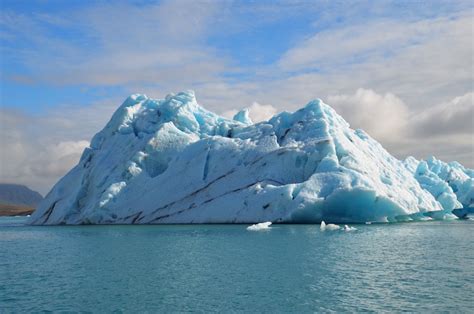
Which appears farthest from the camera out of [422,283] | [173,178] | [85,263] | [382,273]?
[173,178]

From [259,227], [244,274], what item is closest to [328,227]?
[259,227]

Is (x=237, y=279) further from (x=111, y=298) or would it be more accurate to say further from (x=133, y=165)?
(x=133, y=165)

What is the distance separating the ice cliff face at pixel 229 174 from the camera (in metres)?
32.0

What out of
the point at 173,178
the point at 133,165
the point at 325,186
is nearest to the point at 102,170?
the point at 133,165

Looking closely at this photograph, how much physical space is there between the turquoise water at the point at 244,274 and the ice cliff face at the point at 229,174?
631 centimetres

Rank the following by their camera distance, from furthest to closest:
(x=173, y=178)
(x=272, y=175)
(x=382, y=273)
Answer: (x=173, y=178), (x=272, y=175), (x=382, y=273)

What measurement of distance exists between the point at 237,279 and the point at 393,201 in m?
19.4

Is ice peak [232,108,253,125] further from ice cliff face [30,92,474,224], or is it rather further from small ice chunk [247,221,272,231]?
small ice chunk [247,221,272,231]

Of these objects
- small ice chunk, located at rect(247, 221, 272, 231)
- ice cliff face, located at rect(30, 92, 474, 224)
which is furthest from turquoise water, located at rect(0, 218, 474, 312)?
ice cliff face, located at rect(30, 92, 474, 224)

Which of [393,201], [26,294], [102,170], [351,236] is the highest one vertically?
[102,170]

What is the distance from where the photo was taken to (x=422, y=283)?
1409 centimetres

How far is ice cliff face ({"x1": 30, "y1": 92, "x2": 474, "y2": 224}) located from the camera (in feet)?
105

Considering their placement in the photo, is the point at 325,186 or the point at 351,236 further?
the point at 325,186

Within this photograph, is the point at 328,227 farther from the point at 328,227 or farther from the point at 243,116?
the point at 243,116
